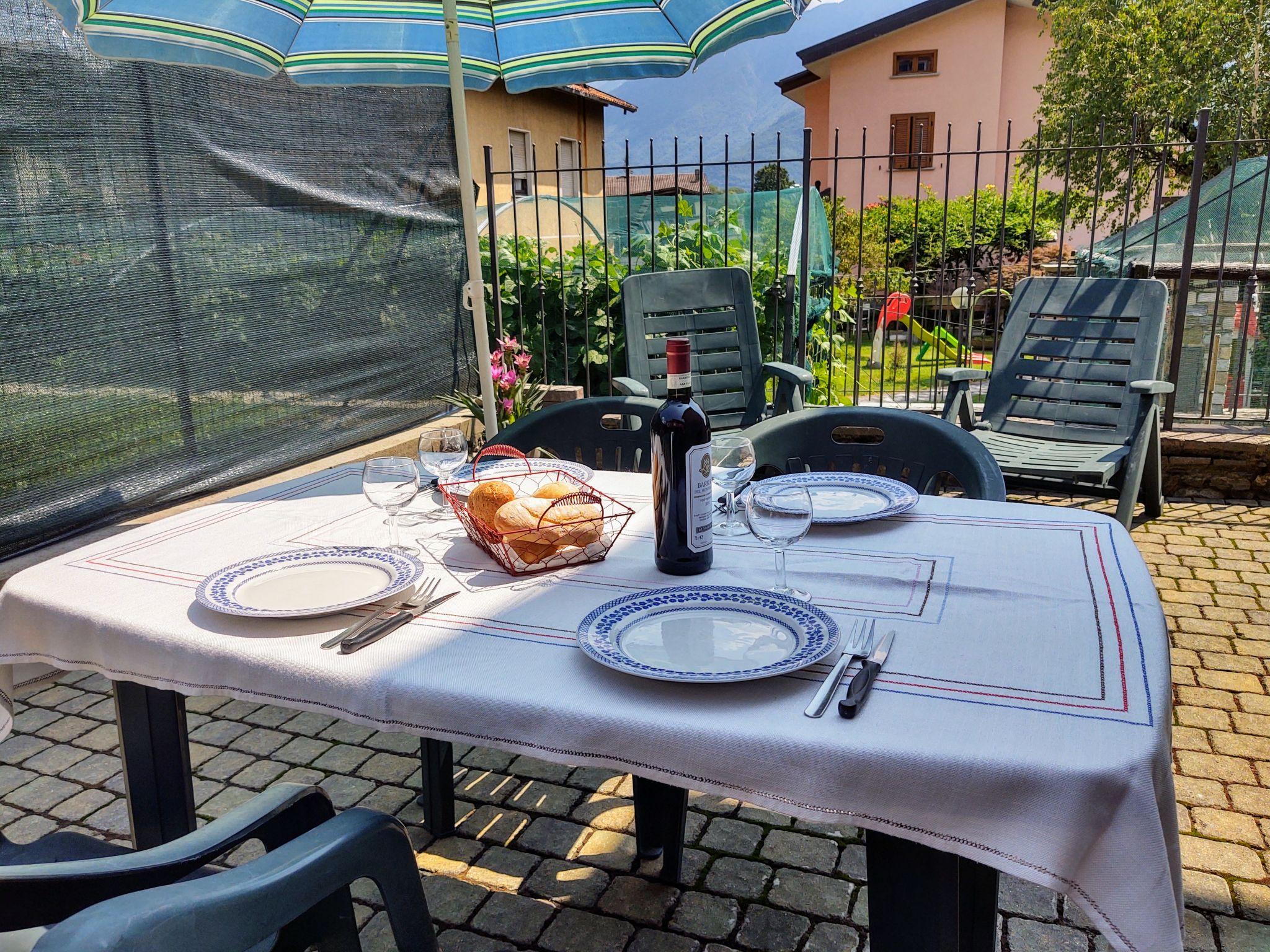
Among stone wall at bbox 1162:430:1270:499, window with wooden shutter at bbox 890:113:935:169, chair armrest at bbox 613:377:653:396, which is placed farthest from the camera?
window with wooden shutter at bbox 890:113:935:169

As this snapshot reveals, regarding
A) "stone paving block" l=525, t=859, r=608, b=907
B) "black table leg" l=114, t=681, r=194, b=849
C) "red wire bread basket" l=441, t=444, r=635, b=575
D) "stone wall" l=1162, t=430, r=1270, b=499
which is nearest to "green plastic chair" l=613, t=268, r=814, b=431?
"stone wall" l=1162, t=430, r=1270, b=499

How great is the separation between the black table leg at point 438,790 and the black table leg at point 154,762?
1.99 feet

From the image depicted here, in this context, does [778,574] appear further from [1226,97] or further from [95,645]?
[1226,97]

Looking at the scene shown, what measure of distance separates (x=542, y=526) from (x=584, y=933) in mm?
919

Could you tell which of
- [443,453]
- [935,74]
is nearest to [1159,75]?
[935,74]

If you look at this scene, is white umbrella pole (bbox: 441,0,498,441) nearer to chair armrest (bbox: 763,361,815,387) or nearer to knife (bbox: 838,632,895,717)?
chair armrest (bbox: 763,361,815,387)

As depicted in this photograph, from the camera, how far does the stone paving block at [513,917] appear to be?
1.87m

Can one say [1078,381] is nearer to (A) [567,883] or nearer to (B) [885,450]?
(B) [885,450]

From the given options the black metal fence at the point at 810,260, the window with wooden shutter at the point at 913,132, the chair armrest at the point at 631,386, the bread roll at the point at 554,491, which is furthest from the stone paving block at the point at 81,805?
Answer: the window with wooden shutter at the point at 913,132

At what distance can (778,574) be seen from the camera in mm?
1400

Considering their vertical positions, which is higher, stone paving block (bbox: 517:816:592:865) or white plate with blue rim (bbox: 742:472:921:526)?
white plate with blue rim (bbox: 742:472:921:526)

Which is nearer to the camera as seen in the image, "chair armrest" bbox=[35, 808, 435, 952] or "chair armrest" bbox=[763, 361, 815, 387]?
"chair armrest" bbox=[35, 808, 435, 952]

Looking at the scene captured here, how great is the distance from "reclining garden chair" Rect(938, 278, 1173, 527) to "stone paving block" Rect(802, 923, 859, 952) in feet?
8.12

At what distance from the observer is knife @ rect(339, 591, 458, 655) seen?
1.21 m
